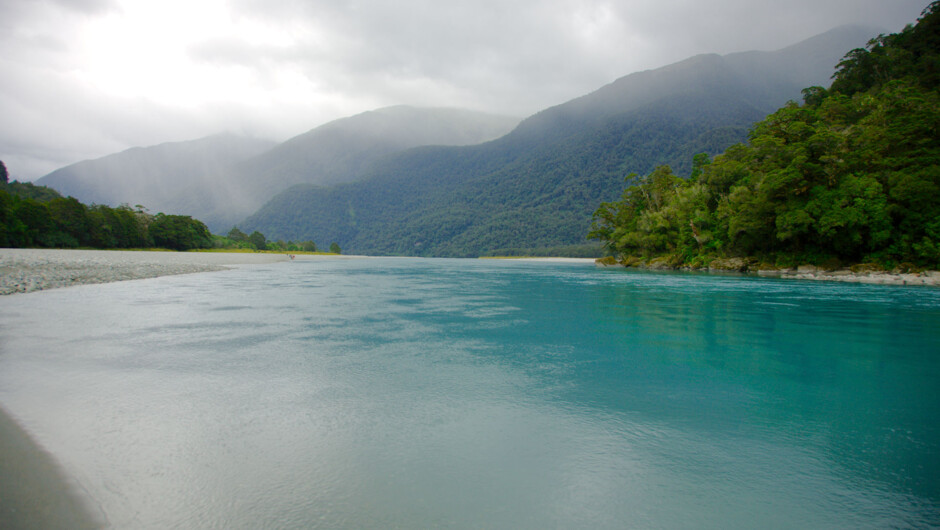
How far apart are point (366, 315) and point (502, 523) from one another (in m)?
14.2

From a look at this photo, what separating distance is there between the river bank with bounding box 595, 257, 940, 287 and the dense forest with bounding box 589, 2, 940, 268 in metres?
0.96

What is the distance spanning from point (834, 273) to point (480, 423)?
46430mm

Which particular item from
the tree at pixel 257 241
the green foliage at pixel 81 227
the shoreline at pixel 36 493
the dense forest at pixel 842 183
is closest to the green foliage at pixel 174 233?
the green foliage at pixel 81 227

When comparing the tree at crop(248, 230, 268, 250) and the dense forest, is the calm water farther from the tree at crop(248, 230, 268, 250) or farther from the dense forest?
the tree at crop(248, 230, 268, 250)

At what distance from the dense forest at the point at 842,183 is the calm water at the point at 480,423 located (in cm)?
2980

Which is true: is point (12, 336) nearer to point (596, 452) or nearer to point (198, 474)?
point (198, 474)

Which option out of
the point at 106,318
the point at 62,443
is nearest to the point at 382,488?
the point at 62,443

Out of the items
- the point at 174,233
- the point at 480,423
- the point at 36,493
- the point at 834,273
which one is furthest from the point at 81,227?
the point at 834,273

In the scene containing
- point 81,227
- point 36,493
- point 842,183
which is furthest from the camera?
point 81,227

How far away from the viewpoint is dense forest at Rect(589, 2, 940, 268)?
116ft

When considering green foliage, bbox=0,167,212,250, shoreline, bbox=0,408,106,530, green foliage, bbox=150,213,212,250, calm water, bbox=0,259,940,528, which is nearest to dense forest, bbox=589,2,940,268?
calm water, bbox=0,259,940,528

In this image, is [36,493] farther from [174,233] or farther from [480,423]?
[174,233]

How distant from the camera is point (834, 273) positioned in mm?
A: 39375

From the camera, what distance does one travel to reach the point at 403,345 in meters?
11.8
